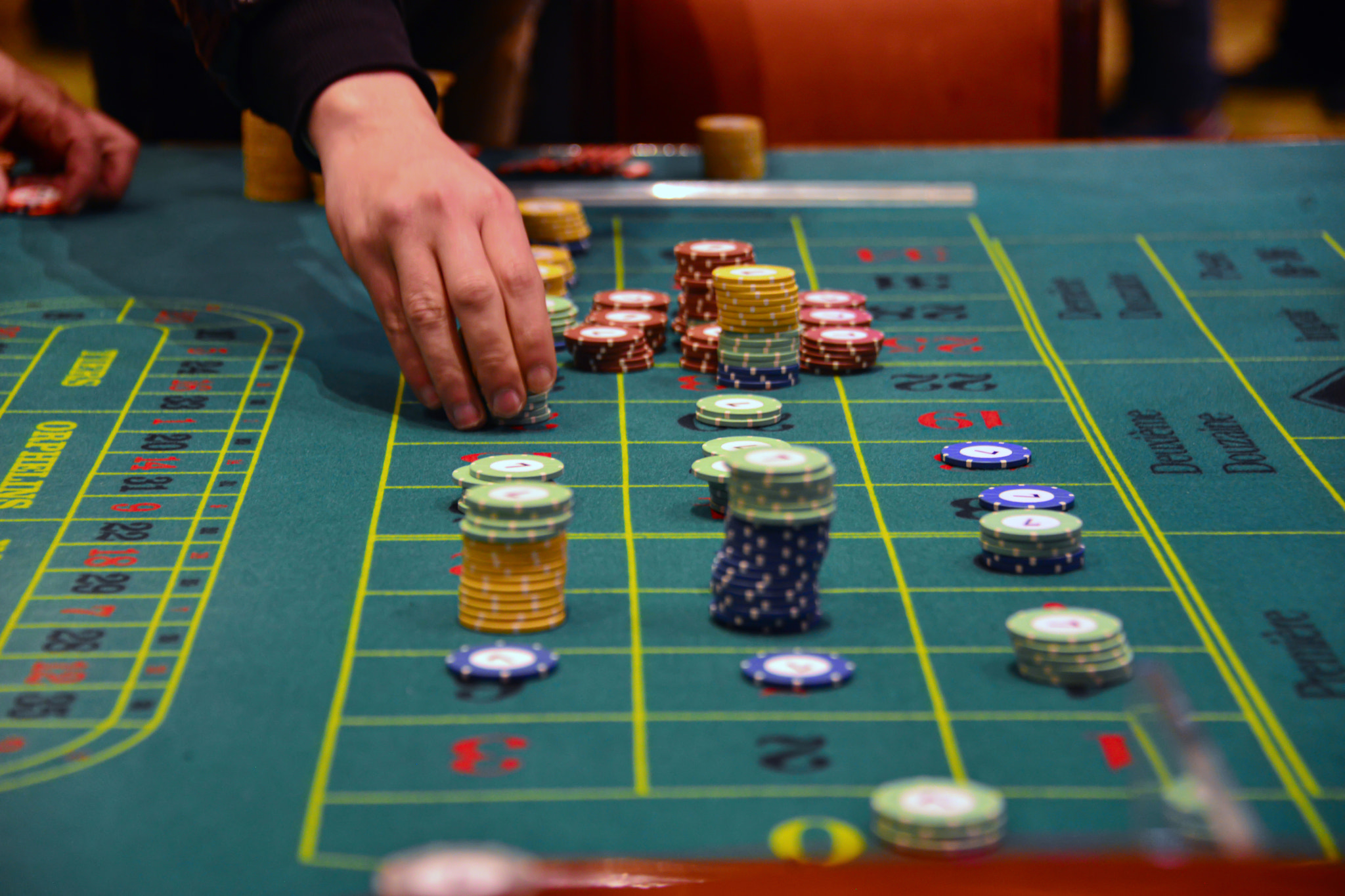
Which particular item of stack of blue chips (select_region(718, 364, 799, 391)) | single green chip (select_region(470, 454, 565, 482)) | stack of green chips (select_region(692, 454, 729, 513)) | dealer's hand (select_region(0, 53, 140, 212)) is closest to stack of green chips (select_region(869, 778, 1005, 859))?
stack of green chips (select_region(692, 454, 729, 513))

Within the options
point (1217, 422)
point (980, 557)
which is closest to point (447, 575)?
point (980, 557)

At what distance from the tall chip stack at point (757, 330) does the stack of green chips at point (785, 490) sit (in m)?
1.08

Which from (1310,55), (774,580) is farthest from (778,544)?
(1310,55)

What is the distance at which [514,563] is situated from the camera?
2098mm

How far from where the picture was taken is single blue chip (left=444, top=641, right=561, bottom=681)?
191 centimetres

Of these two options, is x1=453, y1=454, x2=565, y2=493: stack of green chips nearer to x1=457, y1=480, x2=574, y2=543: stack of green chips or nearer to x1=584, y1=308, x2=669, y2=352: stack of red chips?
x1=457, y1=480, x2=574, y2=543: stack of green chips

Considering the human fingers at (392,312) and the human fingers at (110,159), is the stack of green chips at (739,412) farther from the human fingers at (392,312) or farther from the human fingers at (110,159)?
the human fingers at (110,159)

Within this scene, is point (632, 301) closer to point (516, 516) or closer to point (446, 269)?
point (446, 269)

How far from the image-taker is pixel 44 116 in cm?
427

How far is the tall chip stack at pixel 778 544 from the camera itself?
6.77 ft

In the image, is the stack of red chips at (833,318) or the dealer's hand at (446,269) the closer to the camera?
the dealer's hand at (446,269)

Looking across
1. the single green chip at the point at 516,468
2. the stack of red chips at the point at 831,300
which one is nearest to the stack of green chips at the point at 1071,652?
the single green chip at the point at 516,468

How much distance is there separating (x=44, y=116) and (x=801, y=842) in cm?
360

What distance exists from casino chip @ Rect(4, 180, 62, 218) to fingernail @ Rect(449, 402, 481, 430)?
79.3 inches
